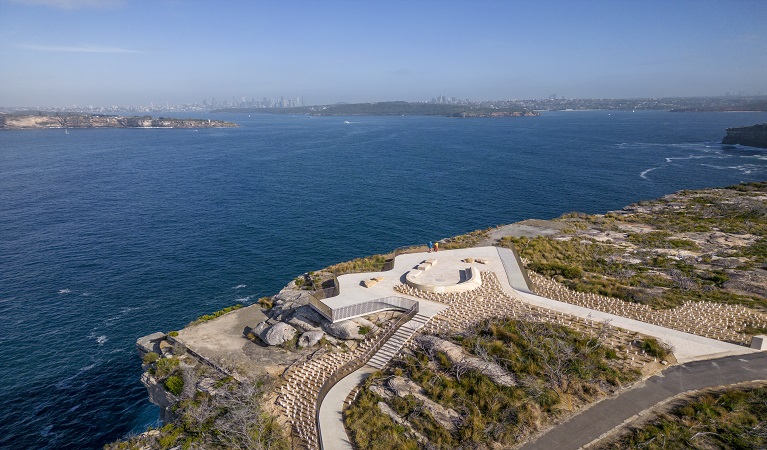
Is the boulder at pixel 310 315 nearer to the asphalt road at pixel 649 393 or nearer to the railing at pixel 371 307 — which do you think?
the railing at pixel 371 307

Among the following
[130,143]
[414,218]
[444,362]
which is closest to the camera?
[444,362]

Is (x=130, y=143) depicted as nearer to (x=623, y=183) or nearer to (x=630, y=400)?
(x=623, y=183)

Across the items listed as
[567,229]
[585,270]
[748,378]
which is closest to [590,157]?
[567,229]

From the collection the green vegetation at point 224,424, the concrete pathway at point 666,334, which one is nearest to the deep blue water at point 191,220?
the green vegetation at point 224,424

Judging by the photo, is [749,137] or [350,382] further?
[749,137]

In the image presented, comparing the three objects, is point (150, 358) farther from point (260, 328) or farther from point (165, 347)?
point (260, 328)

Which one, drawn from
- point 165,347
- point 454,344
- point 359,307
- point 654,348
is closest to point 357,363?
point 359,307

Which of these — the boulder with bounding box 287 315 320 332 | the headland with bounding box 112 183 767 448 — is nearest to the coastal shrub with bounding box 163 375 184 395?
the headland with bounding box 112 183 767 448
